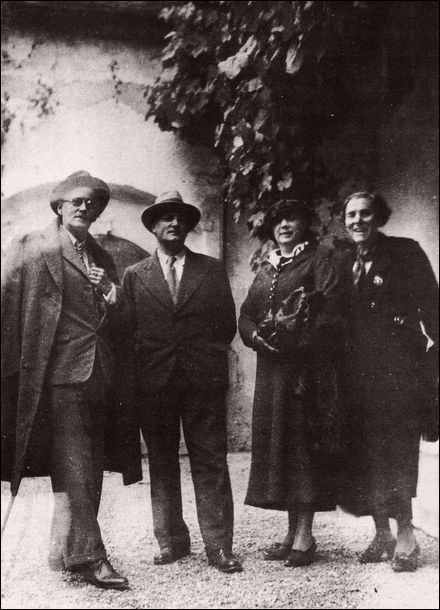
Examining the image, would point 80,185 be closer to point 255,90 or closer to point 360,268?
point 255,90

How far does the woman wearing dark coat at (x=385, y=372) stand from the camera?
283cm

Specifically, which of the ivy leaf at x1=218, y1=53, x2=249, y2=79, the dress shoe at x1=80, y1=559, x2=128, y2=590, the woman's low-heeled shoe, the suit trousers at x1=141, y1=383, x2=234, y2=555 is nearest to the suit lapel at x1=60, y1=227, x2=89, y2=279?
the suit trousers at x1=141, y1=383, x2=234, y2=555

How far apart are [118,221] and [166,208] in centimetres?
19

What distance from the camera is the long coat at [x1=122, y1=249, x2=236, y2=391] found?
98.9 inches

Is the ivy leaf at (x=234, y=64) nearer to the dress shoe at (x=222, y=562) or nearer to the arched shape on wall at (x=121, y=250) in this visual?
the arched shape on wall at (x=121, y=250)

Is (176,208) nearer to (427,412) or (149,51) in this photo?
(149,51)

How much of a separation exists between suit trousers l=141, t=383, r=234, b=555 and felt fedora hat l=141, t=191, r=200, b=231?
61 centimetres

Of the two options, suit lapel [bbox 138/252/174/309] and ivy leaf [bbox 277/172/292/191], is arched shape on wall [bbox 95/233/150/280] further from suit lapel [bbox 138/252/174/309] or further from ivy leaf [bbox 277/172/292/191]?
ivy leaf [bbox 277/172/292/191]

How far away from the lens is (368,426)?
2854mm

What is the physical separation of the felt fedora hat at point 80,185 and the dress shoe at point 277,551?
1.43 metres

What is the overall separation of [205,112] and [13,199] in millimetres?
810

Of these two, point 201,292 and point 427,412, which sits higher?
point 201,292

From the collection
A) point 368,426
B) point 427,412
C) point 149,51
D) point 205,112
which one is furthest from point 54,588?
point 149,51

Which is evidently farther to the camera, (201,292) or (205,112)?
(205,112)
